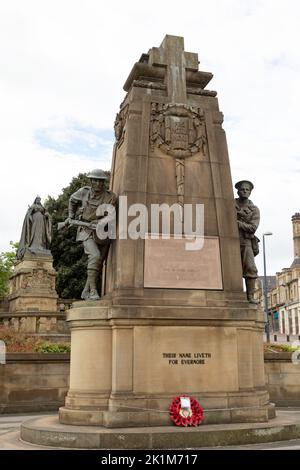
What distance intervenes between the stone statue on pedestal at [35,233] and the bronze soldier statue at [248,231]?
69.3 feet

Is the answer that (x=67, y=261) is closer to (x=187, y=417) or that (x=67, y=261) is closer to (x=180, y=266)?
(x=180, y=266)

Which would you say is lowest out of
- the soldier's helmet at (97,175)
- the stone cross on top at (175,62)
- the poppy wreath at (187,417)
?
the poppy wreath at (187,417)

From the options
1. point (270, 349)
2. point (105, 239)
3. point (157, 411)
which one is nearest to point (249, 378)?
point (157, 411)

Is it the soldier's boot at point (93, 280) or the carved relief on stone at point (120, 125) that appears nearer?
the soldier's boot at point (93, 280)

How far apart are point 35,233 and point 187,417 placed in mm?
23929

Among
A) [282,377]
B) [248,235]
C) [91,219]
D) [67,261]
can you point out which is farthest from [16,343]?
[67,261]

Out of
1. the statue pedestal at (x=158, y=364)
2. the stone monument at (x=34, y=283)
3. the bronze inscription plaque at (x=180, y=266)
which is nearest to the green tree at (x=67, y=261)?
the stone monument at (x=34, y=283)

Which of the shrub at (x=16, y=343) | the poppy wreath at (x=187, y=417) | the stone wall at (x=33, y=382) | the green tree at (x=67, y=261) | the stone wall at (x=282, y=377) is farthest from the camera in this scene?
the green tree at (x=67, y=261)

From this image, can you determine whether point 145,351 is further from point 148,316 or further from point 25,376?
point 25,376

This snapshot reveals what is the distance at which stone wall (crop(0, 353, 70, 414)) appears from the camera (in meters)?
14.7

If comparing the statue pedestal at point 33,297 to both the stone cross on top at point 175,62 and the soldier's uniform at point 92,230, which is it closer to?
the soldier's uniform at point 92,230

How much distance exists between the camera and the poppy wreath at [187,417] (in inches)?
341

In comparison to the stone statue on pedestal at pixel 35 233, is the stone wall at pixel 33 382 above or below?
below

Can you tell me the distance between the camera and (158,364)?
30.5ft
